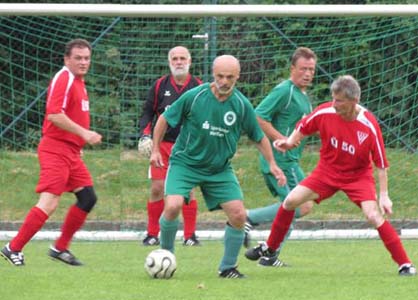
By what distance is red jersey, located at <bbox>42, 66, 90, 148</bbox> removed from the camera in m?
10.0

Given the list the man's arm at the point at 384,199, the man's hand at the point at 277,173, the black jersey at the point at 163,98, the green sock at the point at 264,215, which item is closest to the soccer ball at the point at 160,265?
the man's hand at the point at 277,173

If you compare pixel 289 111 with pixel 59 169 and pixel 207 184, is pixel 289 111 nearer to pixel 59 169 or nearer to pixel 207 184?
pixel 207 184

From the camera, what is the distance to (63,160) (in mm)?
10203

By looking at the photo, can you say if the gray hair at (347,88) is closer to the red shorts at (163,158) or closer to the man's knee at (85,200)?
the man's knee at (85,200)

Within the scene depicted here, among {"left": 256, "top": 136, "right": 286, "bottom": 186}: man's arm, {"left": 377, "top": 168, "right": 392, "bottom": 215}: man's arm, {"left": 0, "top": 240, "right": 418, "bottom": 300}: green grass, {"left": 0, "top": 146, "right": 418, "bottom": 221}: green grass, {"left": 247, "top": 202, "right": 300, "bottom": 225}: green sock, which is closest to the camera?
{"left": 0, "top": 240, "right": 418, "bottom": 300}: green grass

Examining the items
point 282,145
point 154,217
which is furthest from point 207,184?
point 154,217

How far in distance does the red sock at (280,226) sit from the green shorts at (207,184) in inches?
28.4

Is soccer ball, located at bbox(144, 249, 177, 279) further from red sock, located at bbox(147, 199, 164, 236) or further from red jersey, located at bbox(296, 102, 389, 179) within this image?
red sock, located at bbox(147, 199, 164, 236)

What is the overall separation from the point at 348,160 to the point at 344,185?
0.22 metres

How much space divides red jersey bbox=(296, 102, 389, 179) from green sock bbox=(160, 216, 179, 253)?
1308mm

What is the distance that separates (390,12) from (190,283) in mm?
4483

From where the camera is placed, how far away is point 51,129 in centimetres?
1025

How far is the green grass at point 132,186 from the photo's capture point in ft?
47.1

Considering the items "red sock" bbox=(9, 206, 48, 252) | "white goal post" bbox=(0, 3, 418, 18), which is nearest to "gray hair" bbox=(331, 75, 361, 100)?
"red sock" bbox=(9, 206, 48, 252)
